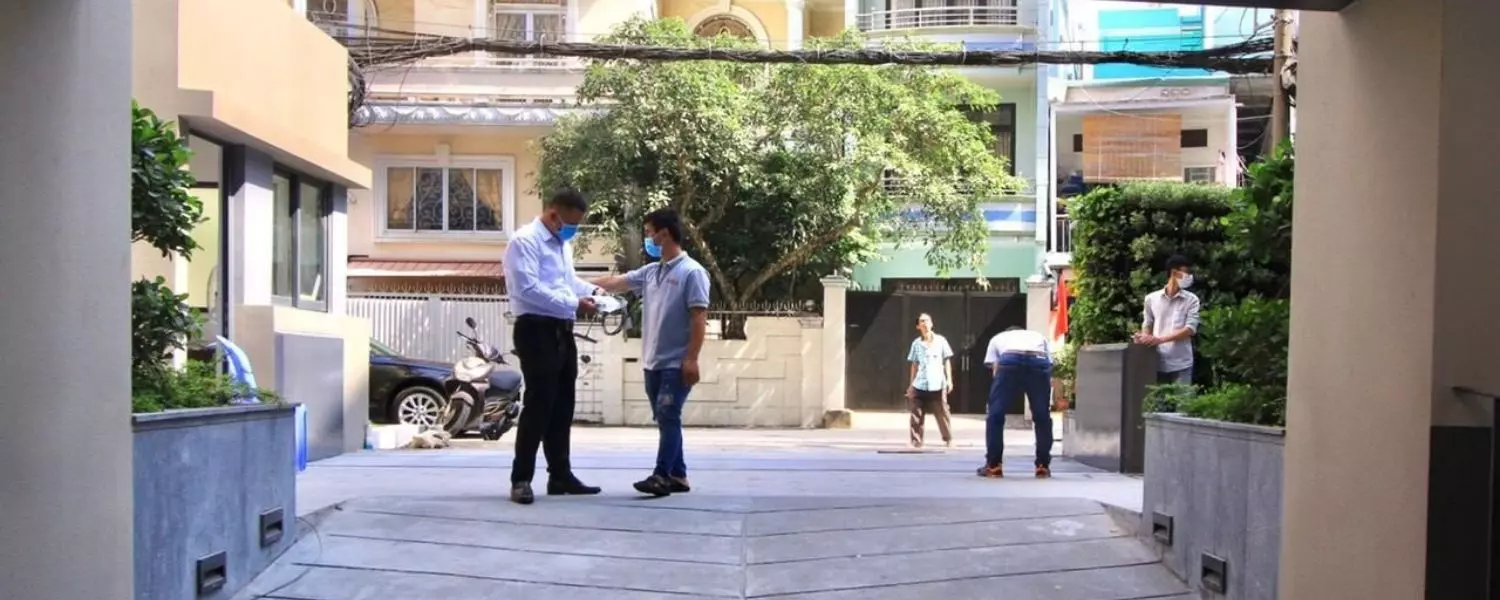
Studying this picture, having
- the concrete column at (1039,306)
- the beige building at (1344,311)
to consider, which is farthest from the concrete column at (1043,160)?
the beige building at (1344,311)

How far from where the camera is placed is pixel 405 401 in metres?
15.9

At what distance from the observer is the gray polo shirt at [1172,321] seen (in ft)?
30.1

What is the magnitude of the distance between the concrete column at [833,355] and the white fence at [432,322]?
5.06 m

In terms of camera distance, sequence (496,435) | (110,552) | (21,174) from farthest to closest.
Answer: (496,435) < (110,552) < (21,174)

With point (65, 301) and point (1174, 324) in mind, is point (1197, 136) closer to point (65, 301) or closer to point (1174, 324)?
point (1174, 324)

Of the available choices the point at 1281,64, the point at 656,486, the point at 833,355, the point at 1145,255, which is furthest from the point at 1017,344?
the point at 833,355

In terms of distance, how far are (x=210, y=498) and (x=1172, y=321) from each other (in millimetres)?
6565

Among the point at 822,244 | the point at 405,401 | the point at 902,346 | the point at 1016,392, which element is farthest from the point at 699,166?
the point at 1016,392

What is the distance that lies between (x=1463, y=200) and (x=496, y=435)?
12.0 metres

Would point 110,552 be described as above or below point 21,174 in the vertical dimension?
below

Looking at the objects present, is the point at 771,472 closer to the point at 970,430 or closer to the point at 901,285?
the point at 970,430

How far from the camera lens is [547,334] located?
6703mm

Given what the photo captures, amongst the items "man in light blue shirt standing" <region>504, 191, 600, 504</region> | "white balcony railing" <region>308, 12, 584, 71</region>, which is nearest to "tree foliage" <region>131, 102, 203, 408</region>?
"man in light blue shirt standing" <region>504, 191, 600, 504</region>

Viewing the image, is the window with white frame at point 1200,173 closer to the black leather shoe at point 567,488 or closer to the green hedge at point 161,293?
the black leather shoe at point 567,488
